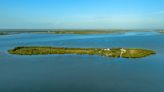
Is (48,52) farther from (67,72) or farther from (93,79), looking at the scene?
(93,79)

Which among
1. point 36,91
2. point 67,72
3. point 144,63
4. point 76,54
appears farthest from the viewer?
point 76,54

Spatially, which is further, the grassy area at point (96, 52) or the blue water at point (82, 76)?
the grassy area at point (96, 52)

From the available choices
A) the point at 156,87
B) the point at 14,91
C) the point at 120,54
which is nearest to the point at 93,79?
the point at 156,87

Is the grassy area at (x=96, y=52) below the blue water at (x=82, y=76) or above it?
above

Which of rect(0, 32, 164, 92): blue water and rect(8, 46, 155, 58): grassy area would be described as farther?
rect(8, 46, 155, 58): grassy area

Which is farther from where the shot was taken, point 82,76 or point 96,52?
point 96,52

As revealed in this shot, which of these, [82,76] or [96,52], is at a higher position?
[96,52]

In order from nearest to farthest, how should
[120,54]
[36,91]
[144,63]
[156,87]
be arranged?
[36,91] < [156,87] < [144,63] < [120,54]

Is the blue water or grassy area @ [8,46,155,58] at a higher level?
grassy area @ [8,46,155,58]

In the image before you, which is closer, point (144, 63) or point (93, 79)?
point (93, 79)

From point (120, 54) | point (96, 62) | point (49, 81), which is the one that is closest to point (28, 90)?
point (49, 81)
